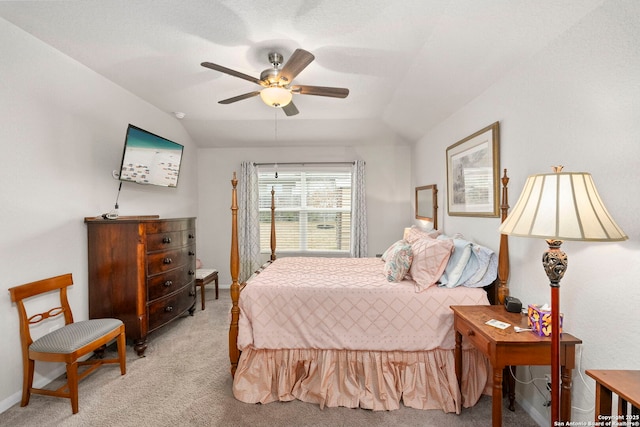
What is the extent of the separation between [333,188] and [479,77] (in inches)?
112

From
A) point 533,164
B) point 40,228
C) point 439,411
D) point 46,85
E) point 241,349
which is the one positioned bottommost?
point 439,411

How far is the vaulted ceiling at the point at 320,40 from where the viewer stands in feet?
5.60

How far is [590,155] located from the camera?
55.8 inches

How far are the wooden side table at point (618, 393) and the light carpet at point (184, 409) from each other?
1.00m

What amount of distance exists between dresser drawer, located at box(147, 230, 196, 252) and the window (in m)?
1.71

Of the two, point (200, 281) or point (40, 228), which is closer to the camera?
point (40, 228)

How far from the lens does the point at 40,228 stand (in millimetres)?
2158

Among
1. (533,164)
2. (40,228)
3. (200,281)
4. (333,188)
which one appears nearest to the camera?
(533,164)

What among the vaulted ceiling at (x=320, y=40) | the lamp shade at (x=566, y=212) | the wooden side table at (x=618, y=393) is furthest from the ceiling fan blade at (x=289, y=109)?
the wooden side table at (x=618, y=393)

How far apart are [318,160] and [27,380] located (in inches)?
157

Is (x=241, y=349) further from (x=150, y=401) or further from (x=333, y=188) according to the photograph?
(x=333, y=188)

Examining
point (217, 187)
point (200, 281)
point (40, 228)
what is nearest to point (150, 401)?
point (40, 228)

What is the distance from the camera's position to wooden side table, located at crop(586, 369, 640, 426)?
2.98 ft

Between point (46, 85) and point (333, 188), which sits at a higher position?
point (46, 85)
